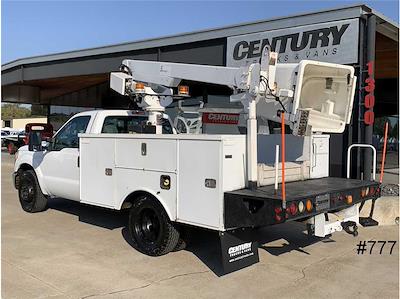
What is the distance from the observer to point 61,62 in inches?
743

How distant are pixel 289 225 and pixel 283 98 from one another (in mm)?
3249

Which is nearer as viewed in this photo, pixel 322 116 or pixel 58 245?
pixel 322 116

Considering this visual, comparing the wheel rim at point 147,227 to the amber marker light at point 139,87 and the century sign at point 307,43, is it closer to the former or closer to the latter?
the amber marker light at point 139,87

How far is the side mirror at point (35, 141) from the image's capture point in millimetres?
8141

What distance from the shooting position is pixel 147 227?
6129 mm

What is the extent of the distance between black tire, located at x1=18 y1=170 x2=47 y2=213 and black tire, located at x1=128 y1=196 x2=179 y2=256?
10.5 feet

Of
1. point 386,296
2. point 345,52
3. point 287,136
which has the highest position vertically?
point 345,52

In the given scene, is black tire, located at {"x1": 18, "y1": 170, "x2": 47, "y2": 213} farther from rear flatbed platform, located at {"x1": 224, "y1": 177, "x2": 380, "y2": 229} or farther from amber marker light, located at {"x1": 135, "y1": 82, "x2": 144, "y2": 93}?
rear flatbed platform, located at {"x1": 224, "y1": 177, "x2": 380, "y2": 229}

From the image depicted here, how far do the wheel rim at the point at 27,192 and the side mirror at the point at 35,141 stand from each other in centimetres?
91

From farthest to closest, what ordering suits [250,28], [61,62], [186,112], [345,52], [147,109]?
[61,62], [250,28], [345,52], [186,112], [147,109]

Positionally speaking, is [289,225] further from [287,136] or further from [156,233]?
[156,233]

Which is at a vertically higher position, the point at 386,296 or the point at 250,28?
the point at 250,28

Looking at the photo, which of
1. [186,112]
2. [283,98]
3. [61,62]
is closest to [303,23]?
[186,112]

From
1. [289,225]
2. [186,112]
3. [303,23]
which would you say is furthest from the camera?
[303,23]
